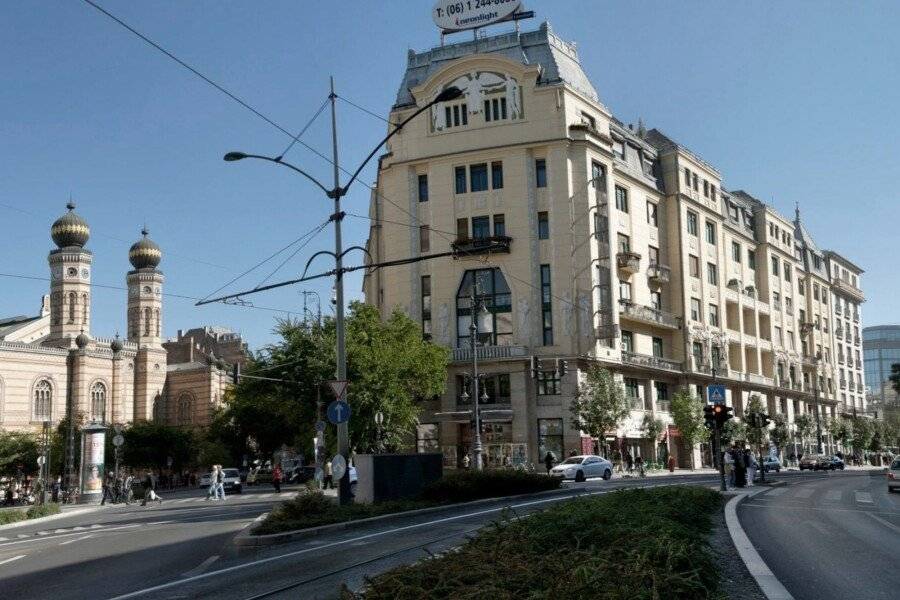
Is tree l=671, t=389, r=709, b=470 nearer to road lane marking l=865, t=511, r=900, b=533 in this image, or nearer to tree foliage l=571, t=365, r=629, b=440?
tree foliage l=571, t=365, r=629, b=440

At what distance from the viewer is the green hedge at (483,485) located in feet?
76.5

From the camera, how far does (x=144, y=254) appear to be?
4375 inches

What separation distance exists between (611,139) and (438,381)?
68.9 feet

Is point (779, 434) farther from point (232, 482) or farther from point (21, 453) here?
point (21, 453)

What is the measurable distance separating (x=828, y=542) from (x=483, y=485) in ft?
39.0

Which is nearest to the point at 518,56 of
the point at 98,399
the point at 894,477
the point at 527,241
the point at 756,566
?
the point at 527,241

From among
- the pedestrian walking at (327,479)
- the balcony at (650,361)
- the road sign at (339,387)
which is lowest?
the pedestrian walking at (327,479)

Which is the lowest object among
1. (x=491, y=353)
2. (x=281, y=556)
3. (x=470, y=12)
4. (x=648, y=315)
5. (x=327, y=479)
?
(x=327, y=479)

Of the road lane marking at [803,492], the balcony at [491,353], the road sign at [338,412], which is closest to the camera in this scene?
the road sign at [338,412]

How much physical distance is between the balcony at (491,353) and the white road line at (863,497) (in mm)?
27062

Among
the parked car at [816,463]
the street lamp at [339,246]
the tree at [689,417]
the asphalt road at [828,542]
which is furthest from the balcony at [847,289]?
the street lamp at [339,246]

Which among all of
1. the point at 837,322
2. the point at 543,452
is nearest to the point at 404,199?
the point at 543,452

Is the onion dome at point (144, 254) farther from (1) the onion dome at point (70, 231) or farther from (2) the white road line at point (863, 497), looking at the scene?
(2) the white road line at point (863, 497)

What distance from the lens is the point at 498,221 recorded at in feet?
187
